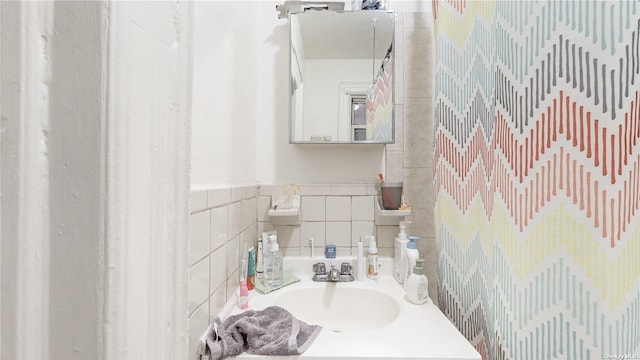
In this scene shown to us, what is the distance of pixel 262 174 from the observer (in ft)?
4.39

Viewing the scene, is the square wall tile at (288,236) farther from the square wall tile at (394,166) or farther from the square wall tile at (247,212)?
the square wall tile at (394,166)

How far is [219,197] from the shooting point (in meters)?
0.80

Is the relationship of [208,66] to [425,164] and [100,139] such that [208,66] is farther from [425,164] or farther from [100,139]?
[425,164]

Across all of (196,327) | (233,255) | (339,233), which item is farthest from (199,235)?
(339,233)

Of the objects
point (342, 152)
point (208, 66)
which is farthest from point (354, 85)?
point (208, 66)

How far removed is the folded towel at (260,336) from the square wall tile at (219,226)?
195 millimetres

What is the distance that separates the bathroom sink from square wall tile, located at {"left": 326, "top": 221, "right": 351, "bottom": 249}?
197 mm

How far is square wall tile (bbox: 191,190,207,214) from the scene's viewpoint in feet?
2.05

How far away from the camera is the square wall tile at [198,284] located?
2.03 ft

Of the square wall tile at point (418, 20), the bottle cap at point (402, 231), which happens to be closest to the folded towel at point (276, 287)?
the bottle cap at point (402, 231)

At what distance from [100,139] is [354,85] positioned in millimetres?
1155

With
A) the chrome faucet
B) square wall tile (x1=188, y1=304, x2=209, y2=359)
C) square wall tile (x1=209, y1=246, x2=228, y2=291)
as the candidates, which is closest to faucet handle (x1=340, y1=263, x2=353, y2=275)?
the chrome faucet

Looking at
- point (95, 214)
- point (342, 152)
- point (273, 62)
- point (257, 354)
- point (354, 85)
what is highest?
point (273, 62)

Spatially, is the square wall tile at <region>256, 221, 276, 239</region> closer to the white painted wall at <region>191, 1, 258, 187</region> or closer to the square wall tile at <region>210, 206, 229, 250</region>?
the white painted wall at <region>191, 1, 258, 187</region>
